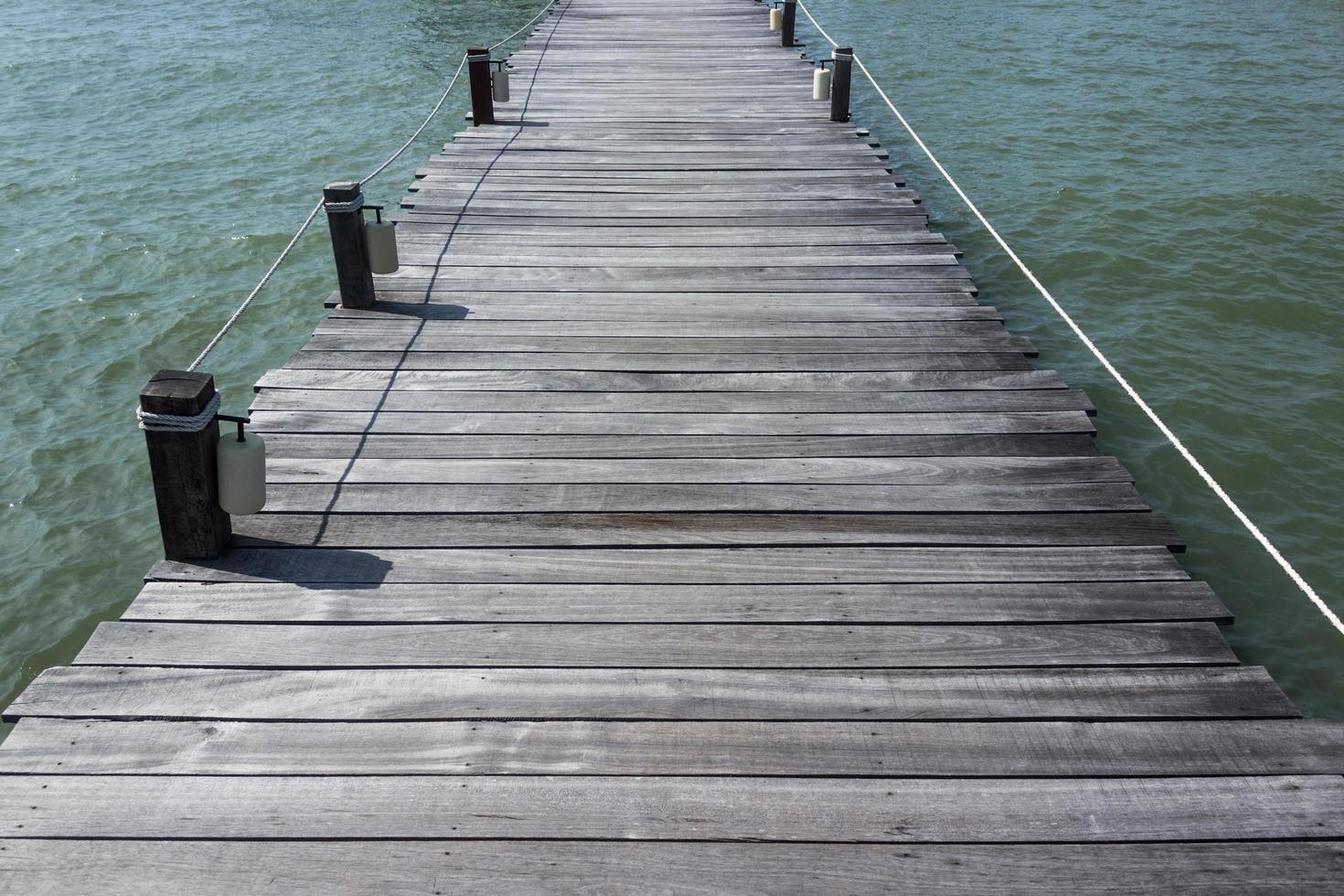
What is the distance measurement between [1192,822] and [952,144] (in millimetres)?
10908

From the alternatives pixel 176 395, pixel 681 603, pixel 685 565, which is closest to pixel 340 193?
pixel 176 395

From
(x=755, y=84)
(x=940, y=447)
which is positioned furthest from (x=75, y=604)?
(x=755, y=84)

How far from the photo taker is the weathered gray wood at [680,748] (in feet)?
10.1

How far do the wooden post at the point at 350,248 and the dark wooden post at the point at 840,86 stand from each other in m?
5.43

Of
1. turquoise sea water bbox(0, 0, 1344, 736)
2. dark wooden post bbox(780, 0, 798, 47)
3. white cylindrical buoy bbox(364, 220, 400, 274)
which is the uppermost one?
dark wooden post bbox(780, 0, 798, 47)

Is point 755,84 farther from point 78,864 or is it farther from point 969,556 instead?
point 78,864

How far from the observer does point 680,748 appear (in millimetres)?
3162

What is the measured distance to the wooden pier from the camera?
2842 millimetres

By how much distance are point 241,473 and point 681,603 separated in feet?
5.45

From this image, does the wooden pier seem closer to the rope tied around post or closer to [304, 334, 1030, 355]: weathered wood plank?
[304, 334, 1030, 355]: weathered wood plank

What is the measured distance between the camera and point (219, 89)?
15078 millimetres

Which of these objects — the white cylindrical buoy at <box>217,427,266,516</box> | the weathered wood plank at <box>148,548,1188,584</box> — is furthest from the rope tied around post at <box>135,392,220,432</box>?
the weathered wood plank at <box>148,548,1188,584</box>

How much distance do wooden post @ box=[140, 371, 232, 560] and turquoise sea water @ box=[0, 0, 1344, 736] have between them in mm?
1885

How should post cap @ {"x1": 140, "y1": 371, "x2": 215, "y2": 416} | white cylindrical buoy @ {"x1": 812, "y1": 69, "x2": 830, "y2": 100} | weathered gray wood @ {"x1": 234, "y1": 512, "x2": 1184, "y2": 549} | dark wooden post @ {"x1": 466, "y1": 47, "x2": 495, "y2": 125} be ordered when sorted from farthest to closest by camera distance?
white cylindrical buoy @ {"x1": 812, "y1": 69, "x2": 830, "y2": 100} < dark wooden post @ {"x1": 466, "y1": 47, "x2": 495, "y2": 125} < weathered gray wood @ {"x1": 234, "y1": 512, "x2": 1184, "y2": 549} < post cap @ {"x1": 140, "y1": 371, "x2": 215, "y2": 416}
